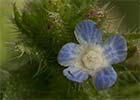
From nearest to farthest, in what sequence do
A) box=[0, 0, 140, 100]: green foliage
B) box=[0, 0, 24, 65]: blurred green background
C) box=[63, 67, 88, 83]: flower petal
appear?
1. box=[63, 67, 88, 83]: flower petal
2. box=[0, 0, 140, 100]: green foliage
3. box=[0, 0, 24, 65]: blurred green background

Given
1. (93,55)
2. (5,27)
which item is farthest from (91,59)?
(5,27)

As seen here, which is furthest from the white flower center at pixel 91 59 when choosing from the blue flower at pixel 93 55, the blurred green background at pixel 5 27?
the blurred green background at pixel 5 27

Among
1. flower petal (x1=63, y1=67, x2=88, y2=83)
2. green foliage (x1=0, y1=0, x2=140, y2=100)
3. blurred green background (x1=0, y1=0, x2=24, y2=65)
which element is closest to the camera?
flower petal (x1=63, y1=67, x2=88, y2=83)

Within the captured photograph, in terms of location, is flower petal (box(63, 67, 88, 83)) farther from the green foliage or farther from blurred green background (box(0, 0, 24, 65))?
blurred green background (box(0, 0, 24, 65))

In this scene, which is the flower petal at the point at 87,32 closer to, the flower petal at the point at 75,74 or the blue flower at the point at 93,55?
the blue flower at the point at 93,55

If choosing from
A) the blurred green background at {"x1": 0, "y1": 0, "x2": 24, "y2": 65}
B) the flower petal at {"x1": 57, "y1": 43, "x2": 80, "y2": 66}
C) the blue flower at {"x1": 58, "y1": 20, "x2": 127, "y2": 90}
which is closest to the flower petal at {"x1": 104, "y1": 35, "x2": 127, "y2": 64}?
the blue flower at {"x1": 58, "y1": 20, "x2": 127, "y2": 90}

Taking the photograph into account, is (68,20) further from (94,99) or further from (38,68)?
(94,99)

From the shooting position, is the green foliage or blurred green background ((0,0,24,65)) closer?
the green foliage
